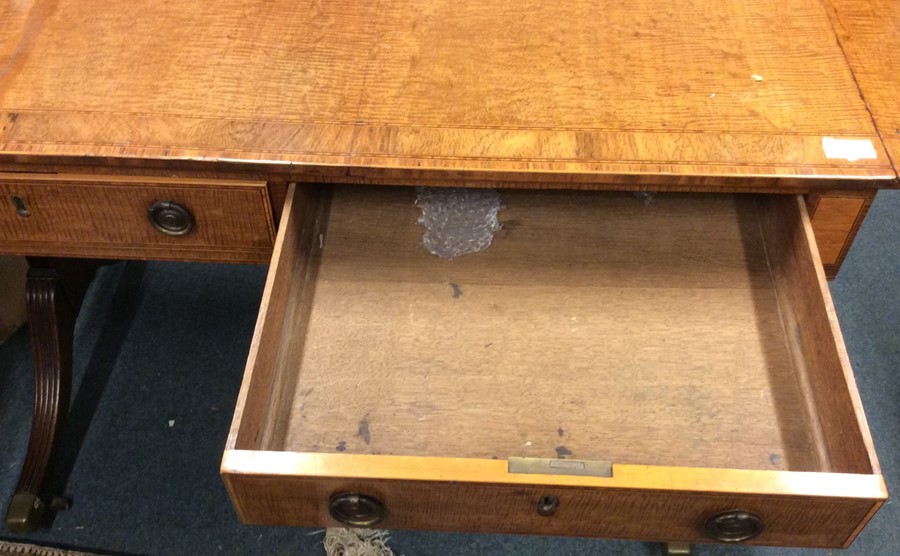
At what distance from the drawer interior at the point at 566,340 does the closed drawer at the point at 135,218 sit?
2.4 inches

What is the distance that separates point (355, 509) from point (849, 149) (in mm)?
574

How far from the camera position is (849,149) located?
767 millimetres

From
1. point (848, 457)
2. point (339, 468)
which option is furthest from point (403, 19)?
point (848, 457)

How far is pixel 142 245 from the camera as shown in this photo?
0.88 m

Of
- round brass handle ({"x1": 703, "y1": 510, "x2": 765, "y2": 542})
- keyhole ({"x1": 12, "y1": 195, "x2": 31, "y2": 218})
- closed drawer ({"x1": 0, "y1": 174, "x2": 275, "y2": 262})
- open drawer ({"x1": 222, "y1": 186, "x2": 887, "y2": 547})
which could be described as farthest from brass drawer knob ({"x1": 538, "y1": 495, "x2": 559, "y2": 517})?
keyhole ({"x1": 12, "y1": 195, "x2": 31, "y2": 218})

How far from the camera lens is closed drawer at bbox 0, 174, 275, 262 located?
2.65ft

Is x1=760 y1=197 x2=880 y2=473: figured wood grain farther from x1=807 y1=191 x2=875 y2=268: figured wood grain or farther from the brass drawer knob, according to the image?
the brass drawer knob

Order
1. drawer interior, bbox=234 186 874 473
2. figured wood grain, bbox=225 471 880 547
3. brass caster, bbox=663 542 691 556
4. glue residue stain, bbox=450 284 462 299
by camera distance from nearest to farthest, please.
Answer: figured wood grain, bbox=225 471 880 547, drawer interior, bbox=234 186 874 473, glue residue stain, bbox=450 284 462 299, brass caster, bbox=663 542 691 556

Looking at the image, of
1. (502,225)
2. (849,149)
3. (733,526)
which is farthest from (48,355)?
(849,149)

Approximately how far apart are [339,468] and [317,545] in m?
0.56

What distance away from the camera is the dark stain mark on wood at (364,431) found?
77cm

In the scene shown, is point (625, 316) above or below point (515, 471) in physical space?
above

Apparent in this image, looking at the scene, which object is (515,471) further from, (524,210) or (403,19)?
(403,19)

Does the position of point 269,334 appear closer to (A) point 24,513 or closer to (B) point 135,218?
(B) point 135,218
